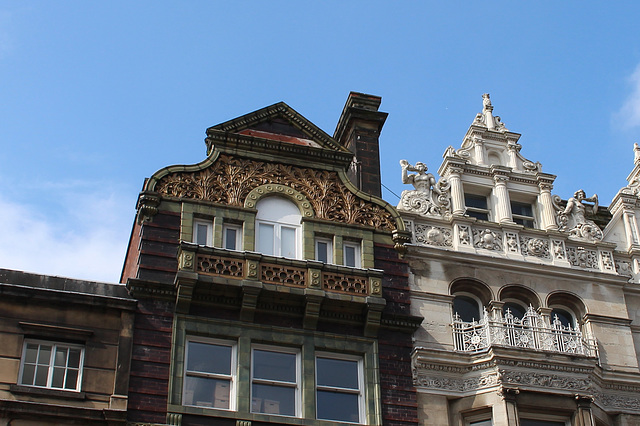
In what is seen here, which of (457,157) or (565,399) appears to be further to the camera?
(457,157)

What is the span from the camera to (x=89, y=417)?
2353 centimetres

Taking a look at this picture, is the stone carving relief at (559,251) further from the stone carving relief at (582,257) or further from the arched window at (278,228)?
the arched window at (278,228)

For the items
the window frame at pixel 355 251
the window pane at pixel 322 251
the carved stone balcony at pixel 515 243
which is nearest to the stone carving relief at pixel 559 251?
the carved stone balcony at pixel 515 243

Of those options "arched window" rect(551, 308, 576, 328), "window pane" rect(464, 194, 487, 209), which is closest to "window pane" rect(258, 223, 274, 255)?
"window pane" rect(464, 194, 487, 209)

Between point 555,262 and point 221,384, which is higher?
point 555,262

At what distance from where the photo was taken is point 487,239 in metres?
29.8

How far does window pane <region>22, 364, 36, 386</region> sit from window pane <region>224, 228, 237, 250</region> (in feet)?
20.0

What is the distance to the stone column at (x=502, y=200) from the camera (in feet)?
100

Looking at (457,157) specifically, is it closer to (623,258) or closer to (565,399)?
(623,258)

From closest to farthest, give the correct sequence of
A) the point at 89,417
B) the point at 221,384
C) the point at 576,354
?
Answer: the point at 89,417, the point at 221,384, the point at 576,354

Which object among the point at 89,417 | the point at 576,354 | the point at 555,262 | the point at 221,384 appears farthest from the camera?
the point at 555,262

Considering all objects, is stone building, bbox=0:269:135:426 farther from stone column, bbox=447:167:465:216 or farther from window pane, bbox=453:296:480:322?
stone column, bbox=447:167:465:216

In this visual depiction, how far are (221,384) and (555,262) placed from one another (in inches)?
424

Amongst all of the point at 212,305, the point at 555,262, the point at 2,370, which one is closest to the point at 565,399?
the point at 555,262
